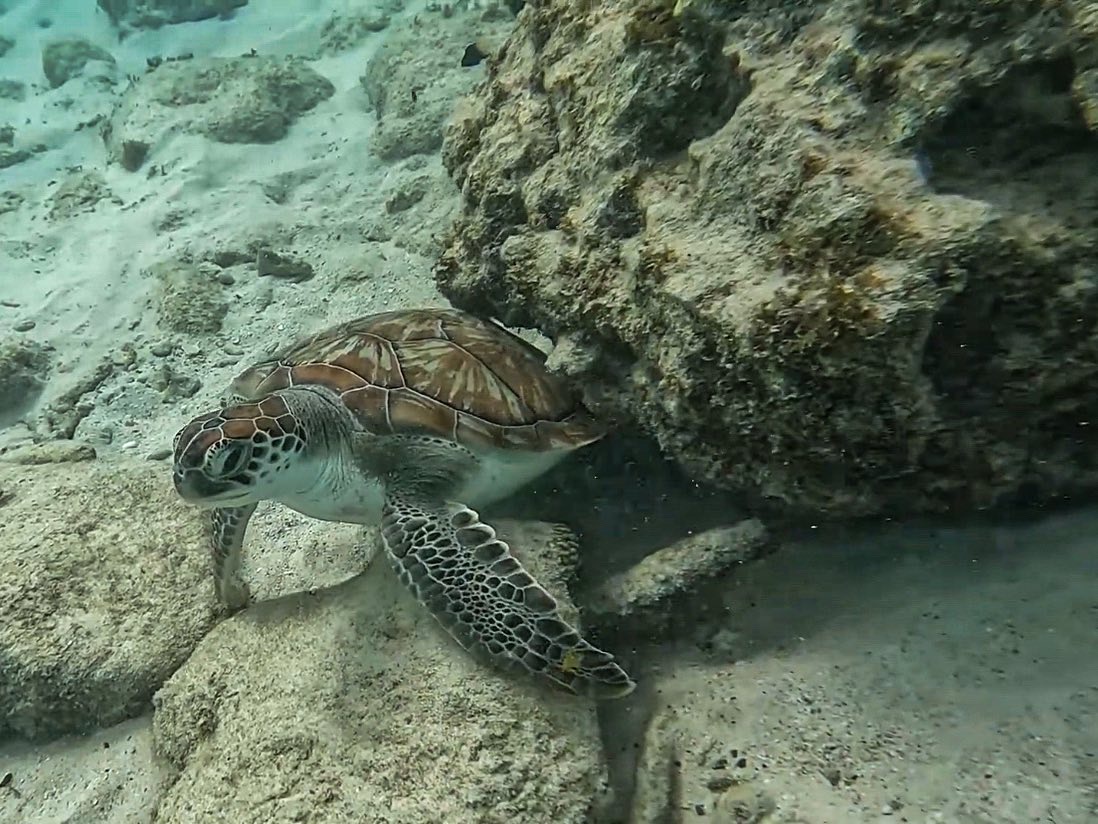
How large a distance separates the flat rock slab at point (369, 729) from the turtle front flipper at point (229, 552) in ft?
1.14

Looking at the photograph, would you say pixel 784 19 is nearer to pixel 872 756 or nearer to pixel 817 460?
pixel 817 460

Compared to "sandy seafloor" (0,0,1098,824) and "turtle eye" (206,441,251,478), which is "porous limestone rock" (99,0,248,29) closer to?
"sandy seafloor" (0,0,1098,824)

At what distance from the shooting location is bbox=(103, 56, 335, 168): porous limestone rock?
845 cm

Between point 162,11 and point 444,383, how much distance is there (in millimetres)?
15020

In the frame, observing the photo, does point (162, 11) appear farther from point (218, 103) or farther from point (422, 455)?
point (422, 455)

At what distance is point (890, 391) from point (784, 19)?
110cm

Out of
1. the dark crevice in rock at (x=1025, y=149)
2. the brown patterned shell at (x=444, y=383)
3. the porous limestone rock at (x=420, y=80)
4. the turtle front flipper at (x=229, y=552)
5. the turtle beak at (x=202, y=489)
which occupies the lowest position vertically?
the turtle front flipper at (x=229, y=552)

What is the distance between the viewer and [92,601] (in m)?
2.98

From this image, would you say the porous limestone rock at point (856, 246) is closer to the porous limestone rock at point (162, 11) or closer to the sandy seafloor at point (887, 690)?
the sandy seafloor at point (887, 690)

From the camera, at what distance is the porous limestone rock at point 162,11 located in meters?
13.6

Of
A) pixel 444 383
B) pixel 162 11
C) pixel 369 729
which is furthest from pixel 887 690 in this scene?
pixel 162 11

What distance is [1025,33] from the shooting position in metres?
1.57

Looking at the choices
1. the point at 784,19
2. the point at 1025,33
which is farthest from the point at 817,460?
the point at 784,19

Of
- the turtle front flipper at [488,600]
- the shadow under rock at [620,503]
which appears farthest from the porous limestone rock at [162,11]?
the turtle front flipper at [488,600]
